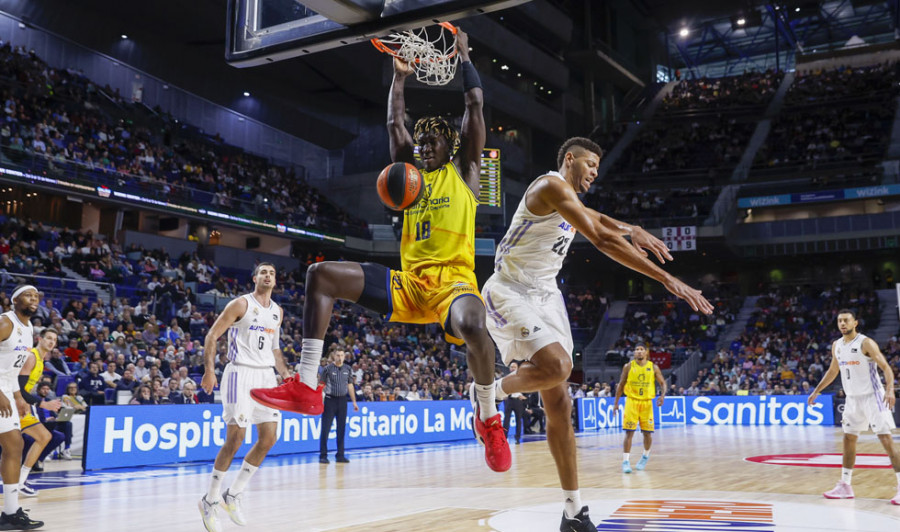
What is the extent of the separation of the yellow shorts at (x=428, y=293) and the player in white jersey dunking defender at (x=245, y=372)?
2819 millimetres

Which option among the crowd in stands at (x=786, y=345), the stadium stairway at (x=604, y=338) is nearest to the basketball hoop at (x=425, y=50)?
the crowd in stands at (x=786, y=345)

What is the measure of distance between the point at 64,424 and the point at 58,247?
9.08 meters

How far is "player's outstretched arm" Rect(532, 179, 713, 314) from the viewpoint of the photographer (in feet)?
13.3

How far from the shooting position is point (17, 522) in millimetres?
6625

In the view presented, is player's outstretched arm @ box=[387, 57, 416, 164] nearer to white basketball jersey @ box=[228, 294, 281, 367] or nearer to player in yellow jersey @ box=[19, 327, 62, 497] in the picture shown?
white basketball jersey @ box=[228, 294, 281, 367]

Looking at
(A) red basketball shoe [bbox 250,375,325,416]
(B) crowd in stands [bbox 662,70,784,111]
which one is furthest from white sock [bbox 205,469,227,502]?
(B) crowd in stands [bbox 662,70,784,111]

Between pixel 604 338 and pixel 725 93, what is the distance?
1674 centimetres

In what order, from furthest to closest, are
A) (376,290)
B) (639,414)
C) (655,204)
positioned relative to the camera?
(655,204), (639,414), (376,290)

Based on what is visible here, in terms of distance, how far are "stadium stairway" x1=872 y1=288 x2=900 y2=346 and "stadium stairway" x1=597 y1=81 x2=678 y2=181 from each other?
13681mm

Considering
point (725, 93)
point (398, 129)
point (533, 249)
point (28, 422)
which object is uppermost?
point (725, 93)

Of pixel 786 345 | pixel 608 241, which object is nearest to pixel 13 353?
pixel 608 241

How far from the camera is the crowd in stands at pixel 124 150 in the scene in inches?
874

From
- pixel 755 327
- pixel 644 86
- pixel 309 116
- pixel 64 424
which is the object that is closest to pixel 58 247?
pixel 64 424

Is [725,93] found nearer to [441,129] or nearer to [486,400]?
[441,129]
